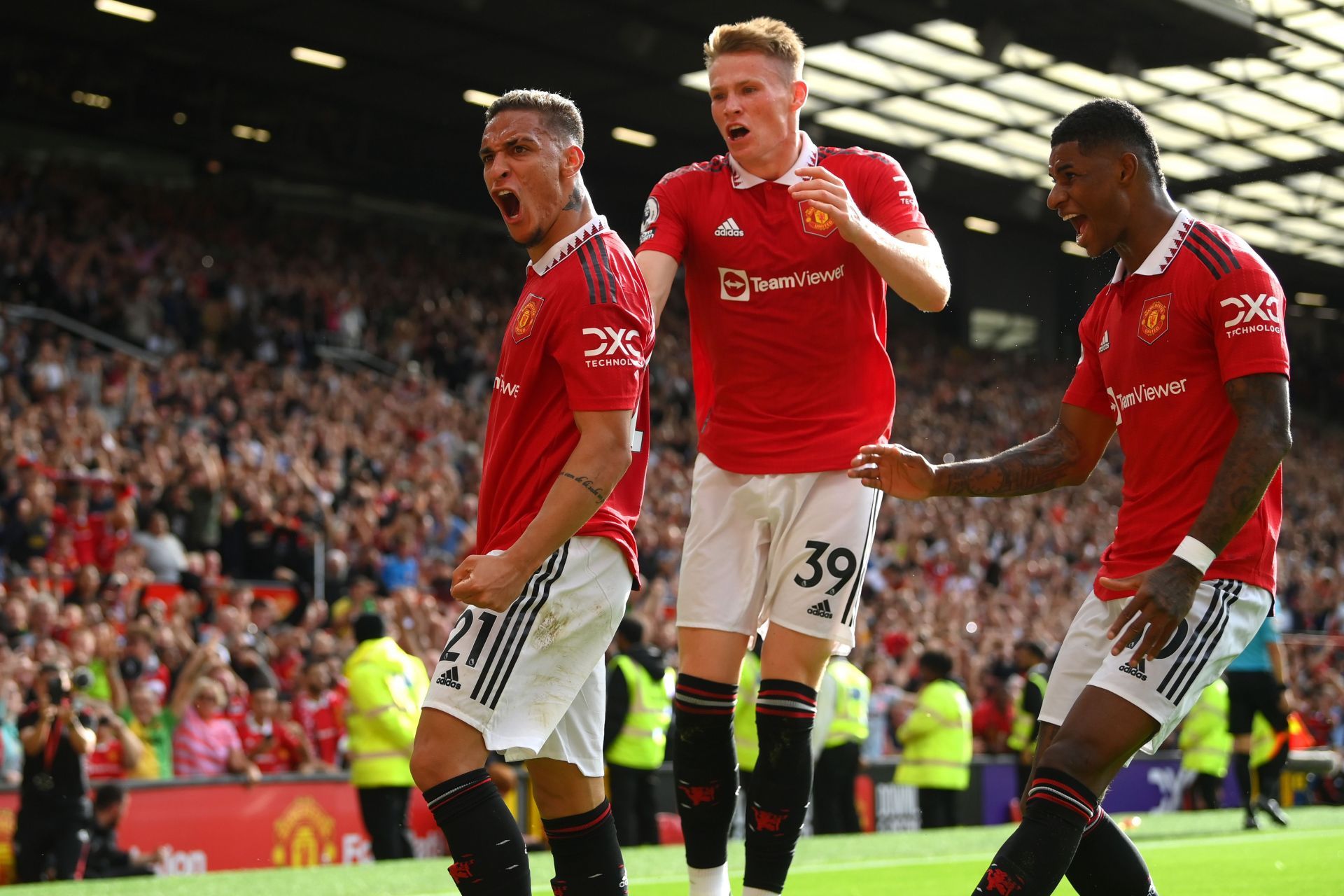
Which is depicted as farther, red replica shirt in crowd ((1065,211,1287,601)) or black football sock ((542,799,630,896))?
black football sock ((542,799,630,896))

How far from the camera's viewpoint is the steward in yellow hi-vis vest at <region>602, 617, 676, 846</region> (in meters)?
12.3

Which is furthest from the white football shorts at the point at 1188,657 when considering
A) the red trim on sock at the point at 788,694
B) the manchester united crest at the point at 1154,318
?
the red trim on sock at the point at 788,694

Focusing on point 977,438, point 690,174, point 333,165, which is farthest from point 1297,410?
point 690,174

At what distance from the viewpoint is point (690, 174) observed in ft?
16.6

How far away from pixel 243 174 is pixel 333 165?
5.17ft

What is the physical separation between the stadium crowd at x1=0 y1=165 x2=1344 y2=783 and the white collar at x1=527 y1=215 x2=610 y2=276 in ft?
24.5

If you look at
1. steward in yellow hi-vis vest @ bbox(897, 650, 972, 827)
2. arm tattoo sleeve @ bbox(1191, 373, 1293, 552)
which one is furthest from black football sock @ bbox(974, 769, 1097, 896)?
steward in yellow hi-vis vest @ bbox(897, 650, 972, 827)

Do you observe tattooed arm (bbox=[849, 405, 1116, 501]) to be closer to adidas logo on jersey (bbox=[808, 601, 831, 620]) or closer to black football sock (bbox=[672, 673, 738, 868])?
adidas logo on jersey (bbox=[808, 601, 831, 620])

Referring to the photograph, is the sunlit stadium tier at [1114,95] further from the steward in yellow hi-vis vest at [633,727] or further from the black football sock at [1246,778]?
the steward in yellow hi-vis vest at [633,727]

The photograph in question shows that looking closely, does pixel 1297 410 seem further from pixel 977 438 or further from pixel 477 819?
pixel 477 819

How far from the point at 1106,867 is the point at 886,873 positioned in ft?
16.3

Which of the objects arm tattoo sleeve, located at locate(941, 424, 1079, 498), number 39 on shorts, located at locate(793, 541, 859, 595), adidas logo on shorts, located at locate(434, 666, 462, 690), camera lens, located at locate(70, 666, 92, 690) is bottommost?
camera lens, located at locate(70, 666, 92, 690)

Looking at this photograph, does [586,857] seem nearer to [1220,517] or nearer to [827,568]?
[827,568]

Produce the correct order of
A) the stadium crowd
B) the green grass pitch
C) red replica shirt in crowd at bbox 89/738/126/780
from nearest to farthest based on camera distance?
1. the green grass pitch
2. red replica shirt in crowd at bbox 89/738/126/780
3. the stadium crowd
